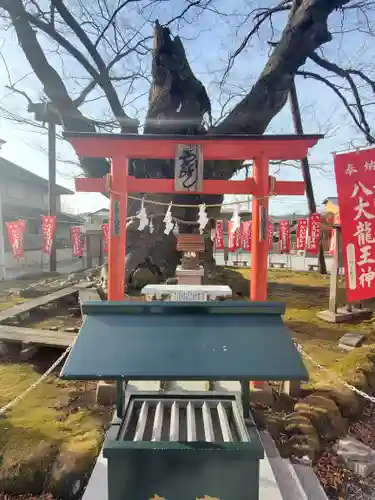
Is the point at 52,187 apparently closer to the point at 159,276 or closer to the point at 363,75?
the point at 159,276

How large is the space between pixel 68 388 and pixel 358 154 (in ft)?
17.8

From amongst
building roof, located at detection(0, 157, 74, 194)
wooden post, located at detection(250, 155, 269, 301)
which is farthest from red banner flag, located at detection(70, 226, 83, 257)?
wooden post, located at detection(250, 155, 269, 301)

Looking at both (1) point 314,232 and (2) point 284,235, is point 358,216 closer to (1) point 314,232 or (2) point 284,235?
(1) point 314,232

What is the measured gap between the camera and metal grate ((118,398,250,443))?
2.18m

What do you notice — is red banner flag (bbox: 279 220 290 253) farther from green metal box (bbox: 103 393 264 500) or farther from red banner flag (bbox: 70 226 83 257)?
green metal box (bbox: 103 393 264 500)

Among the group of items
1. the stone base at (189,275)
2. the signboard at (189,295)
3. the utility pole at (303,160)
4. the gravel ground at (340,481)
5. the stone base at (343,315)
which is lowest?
the gravel ground at (340,481)

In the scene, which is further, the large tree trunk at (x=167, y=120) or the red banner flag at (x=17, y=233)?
the red banner flag at (x=17, y=233)

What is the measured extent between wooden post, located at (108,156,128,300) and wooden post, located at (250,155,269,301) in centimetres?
183

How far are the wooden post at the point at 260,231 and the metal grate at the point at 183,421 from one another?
6.69 ft

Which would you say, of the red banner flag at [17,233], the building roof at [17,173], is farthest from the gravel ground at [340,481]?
the building roof at [17,173]

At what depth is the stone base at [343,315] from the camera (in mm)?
8281

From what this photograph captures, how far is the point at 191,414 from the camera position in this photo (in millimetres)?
2441

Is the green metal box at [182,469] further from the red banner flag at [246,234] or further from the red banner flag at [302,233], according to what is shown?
the red banner flag at [246,234]

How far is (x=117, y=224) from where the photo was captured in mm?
4484
